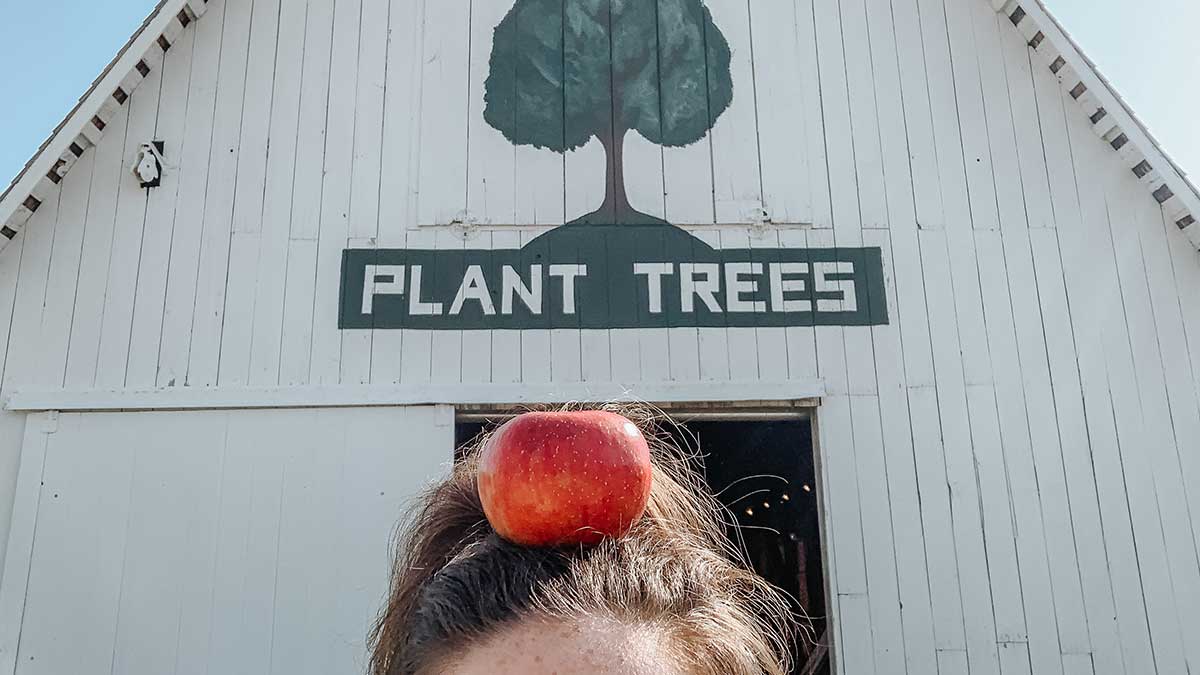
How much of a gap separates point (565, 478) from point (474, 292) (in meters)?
3.74

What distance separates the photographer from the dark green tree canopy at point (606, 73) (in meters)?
5.39

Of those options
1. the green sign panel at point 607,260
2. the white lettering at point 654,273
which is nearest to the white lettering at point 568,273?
the green sign panel at point 607,260

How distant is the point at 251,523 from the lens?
15.5ft

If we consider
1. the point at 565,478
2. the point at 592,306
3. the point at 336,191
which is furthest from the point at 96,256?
the point at 565,478

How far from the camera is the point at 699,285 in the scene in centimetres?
512

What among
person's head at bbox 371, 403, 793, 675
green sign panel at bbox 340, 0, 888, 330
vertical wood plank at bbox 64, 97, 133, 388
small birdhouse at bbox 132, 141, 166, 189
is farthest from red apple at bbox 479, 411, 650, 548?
small birdhouse at bbox 132, 141, 166, 189

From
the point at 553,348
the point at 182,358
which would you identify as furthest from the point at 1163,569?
the point at 182,358

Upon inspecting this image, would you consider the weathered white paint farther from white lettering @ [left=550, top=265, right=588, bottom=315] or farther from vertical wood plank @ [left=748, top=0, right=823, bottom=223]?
vertical wood plank @ [left=748, top=0, right=823, bottom=223]

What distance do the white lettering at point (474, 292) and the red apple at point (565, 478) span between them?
11.7 ft

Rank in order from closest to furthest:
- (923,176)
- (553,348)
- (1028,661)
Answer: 1. (1028,661)
2. (553,348)
3. (923,176)

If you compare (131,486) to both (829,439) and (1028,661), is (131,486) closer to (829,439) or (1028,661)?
(829,439)

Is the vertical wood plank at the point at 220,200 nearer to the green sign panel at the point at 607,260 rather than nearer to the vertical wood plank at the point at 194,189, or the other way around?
the vertical wood plank at the point at 194,189

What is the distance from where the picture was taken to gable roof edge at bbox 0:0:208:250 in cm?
499

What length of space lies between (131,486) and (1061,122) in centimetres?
517
